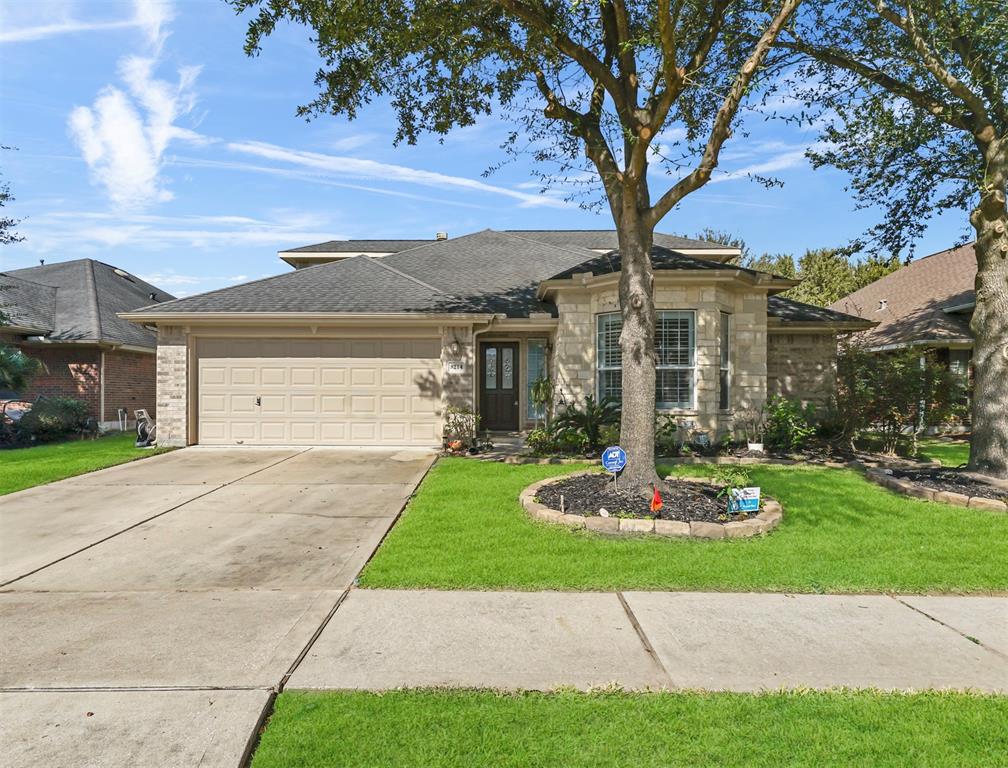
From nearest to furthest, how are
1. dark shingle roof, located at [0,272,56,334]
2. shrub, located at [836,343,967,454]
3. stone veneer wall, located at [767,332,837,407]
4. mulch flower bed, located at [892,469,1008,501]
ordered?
1. mulch flower bed, located at [892,469,1008,501]
2. shrub, located at [836,343,967,454]
3. stone veneer wall, located at [767,332,837,407]
4. dark shingle roof, located at [0,272,56,334]

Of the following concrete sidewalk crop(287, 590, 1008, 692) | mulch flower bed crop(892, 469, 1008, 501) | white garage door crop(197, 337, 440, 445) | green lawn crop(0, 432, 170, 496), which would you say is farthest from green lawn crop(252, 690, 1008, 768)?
white garage door crop(197, 337, 440, 445)

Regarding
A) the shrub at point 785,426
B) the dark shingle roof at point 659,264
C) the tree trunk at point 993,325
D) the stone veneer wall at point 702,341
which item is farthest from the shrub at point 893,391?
the dark shingle roof at point 659,264

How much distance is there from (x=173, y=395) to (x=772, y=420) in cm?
1240

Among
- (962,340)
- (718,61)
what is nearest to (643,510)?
(718,61)

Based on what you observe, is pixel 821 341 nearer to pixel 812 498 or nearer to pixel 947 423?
pixel 947 423

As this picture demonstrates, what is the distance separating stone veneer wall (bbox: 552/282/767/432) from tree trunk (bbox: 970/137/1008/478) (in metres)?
3.55

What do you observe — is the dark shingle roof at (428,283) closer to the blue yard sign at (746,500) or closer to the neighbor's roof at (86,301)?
the neighbor's roof at (86,301)

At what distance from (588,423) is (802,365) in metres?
6.07

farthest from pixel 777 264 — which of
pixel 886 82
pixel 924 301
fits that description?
pixel 886 82

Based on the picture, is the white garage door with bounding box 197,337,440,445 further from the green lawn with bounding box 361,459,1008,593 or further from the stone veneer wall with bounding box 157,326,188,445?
the green lawn with bounding box 361,459,1008,593

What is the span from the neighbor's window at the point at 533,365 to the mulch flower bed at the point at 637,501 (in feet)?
20.2

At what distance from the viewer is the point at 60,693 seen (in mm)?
2947

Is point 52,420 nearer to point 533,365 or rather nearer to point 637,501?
point 533,365

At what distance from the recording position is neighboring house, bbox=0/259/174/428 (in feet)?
49.4
